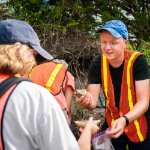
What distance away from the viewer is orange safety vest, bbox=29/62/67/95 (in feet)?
10.1

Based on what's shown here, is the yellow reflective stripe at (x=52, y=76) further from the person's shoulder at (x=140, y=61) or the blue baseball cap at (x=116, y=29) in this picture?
the person's shoulder at (x=140, y=61)

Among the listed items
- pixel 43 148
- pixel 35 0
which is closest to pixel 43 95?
pixel 43 148

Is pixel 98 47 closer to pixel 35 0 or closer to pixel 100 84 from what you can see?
pixel 35 0

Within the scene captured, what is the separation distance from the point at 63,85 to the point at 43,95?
1.53 metres

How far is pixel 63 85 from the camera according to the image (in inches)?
126

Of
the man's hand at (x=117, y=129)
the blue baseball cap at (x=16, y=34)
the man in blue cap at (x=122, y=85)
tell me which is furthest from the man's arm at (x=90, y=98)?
the blue baseball cap at (x=16, y=34)

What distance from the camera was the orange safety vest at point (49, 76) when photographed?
10.1 feet

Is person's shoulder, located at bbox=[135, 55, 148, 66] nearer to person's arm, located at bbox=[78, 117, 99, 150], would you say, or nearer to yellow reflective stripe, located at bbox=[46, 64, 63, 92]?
yellow reflective stripe, located at bbox=[46, 64, 63, 92]

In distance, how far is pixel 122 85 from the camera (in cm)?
332

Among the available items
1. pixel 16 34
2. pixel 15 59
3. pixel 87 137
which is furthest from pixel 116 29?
pixel 15 59

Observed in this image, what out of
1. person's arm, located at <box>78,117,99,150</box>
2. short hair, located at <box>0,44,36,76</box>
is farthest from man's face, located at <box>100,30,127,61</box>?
short hair, located at <box>0,44,36,76</box>

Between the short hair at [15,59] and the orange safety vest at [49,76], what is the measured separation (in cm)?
121

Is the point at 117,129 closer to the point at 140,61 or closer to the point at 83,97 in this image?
the point at 83,97

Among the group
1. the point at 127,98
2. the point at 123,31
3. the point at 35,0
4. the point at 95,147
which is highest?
the point at 35,0
